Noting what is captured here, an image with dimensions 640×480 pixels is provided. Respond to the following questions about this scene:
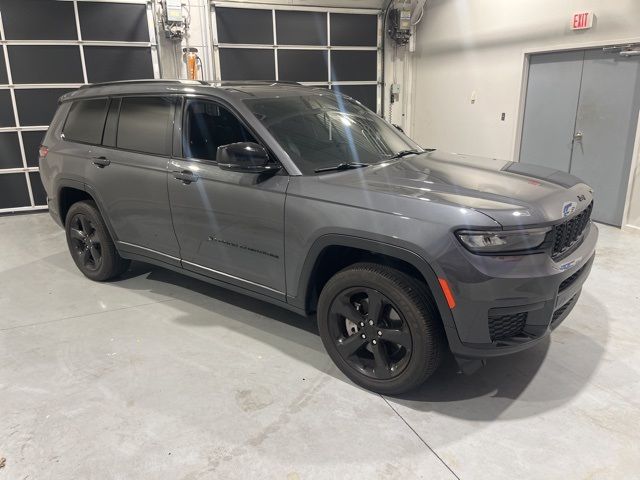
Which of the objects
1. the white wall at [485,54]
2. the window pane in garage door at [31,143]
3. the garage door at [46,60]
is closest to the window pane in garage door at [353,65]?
the white wall at [485,54]

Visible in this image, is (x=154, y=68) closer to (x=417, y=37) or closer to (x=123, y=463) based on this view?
(x=417, y=37)

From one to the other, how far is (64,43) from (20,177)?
2.20 meters

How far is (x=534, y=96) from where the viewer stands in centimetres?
753

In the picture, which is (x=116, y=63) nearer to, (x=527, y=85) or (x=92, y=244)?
(x=92, y=244)

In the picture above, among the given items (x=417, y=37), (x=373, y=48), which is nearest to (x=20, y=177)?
(x=373, y=48)

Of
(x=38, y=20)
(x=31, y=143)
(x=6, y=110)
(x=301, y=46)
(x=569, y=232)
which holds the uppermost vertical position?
(x=38, y=20)

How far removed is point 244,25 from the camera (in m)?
8.34

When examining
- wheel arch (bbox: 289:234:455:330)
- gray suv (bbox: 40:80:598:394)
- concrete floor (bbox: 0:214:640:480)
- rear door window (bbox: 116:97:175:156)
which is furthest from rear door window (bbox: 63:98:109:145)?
wheel arch (bbox: 289:234:455:330)

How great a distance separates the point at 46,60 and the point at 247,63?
122 inches

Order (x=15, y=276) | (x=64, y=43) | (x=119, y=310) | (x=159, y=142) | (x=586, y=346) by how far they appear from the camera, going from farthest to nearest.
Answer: (x=64, y=43)
(x=15, y=276)
(x=119, y=310)
(x=159, y=142)
(x=586, y=346)

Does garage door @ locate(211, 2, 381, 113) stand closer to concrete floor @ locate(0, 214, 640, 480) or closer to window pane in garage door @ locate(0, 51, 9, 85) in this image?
window pane in garage door @ locate(0, 51, 9, 85)

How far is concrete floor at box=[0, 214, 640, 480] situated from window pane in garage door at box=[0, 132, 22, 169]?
15.3 ft

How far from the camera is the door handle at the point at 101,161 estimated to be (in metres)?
4.11

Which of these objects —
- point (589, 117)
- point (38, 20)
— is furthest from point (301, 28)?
point (589, 117)
